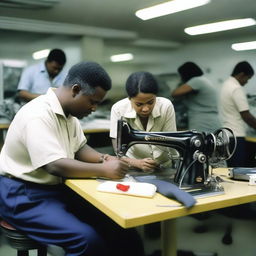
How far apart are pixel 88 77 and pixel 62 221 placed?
0.61 metres

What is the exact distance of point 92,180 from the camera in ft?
4.33

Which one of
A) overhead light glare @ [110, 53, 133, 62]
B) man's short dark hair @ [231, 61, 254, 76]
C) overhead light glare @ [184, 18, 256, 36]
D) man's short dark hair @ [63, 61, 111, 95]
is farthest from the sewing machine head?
overhead light glare @ [184, 18, 256, 36]

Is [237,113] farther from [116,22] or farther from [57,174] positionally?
[57,174]

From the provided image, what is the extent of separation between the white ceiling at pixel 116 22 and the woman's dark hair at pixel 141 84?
5.17ft

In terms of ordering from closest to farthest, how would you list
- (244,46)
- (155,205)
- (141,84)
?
Result: (155,205)
(141,84)
(244,46)

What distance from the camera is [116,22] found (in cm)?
316

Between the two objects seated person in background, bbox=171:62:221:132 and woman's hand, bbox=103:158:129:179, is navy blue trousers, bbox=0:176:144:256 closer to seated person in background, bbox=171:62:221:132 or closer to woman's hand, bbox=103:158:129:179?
woman's hand, bbox=103:158:129:179

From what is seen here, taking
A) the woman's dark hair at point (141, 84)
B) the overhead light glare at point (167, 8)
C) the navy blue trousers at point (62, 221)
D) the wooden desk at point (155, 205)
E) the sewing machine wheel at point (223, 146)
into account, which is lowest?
the navy blue trousers at point (62, 221)

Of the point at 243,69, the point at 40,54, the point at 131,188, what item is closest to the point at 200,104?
the point at 243,69

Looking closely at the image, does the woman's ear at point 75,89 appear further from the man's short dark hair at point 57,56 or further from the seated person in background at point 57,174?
the man's short dark hair at point 57,56

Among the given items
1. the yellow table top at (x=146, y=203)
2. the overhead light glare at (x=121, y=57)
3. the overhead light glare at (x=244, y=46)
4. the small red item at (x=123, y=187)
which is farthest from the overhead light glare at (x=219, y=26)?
the small red item at (x=123, y=187)

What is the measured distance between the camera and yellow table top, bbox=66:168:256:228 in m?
0.94

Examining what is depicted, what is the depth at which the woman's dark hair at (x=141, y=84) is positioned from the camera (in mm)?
1686

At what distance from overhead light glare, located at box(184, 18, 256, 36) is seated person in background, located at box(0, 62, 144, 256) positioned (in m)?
2.26
